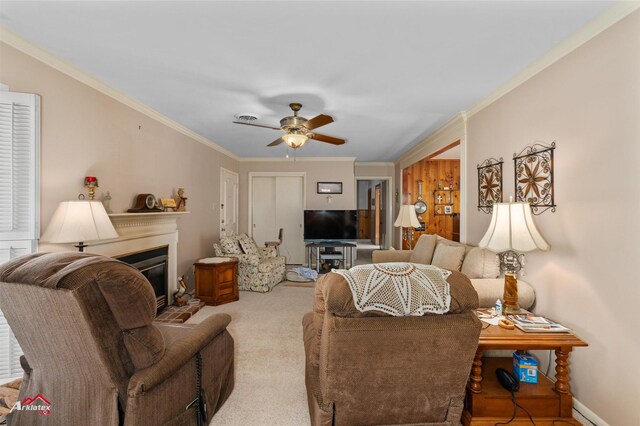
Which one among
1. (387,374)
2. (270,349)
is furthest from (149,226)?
(387,374)

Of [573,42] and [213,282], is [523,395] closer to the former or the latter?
[573,42]

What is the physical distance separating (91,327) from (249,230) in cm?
550

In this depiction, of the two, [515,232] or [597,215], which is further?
[515,232]

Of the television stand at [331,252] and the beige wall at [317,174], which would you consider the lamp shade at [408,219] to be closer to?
the television stand at [331,252]

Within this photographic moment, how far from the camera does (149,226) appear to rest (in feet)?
10.6

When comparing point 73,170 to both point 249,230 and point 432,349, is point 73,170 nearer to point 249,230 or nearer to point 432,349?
point 432,349

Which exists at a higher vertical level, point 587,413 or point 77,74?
point 77,74

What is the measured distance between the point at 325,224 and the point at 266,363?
374 centimetres

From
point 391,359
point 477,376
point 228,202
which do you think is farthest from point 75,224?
point 228,202

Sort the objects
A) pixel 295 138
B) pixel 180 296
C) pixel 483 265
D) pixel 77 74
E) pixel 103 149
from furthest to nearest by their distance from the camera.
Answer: pixel 180 296 < pixel 295 138 < pixel 103 149 < pixel 483 265 < pixel 77 74

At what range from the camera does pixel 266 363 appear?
93.9 inches

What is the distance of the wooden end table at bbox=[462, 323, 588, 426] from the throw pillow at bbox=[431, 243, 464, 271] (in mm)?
1231

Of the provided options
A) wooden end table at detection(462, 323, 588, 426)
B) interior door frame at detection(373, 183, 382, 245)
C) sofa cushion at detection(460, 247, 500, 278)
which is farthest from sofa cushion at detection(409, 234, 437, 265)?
interior door frame at detection(373, 183, 382, 245)

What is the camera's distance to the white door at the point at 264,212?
21.5 feet
